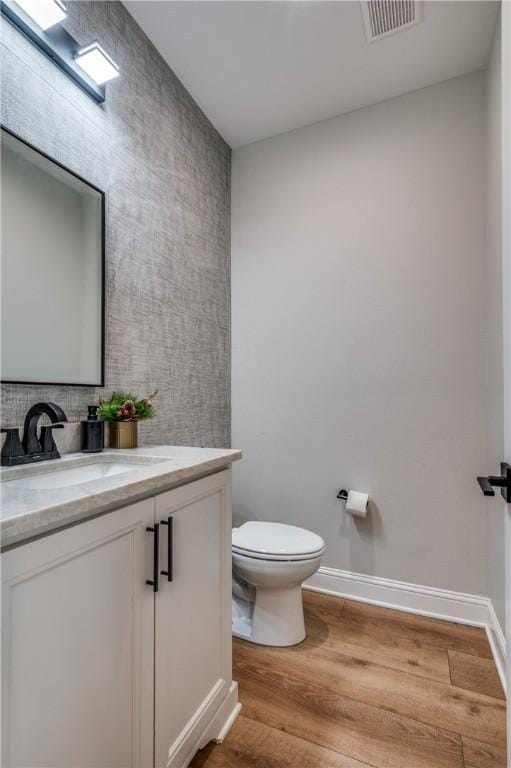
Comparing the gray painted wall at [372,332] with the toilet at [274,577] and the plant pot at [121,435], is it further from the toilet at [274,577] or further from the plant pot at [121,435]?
the plant pot at [121,435]

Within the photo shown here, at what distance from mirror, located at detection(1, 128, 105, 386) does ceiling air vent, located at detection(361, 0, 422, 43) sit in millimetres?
1359

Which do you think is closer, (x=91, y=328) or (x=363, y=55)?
(x=91, y=328)

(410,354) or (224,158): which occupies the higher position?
(224,158)

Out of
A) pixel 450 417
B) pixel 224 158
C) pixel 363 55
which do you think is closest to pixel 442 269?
pixel 450 417

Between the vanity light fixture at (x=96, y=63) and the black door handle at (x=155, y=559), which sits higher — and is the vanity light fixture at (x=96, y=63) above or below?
above

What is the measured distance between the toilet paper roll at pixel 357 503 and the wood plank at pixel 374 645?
19.9 inches

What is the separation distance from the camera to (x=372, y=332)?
2061 mm

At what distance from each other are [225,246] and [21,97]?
4.35 feet

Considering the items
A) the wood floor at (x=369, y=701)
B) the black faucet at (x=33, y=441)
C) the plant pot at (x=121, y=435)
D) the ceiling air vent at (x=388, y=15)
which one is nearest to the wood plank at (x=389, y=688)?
the wood floor at (x=369, y=701)

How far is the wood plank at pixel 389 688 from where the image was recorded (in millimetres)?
1265

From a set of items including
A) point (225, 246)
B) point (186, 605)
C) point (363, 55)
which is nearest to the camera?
point (186, 605)

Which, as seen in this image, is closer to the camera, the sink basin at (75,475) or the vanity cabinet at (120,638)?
the vanity cabinet at (120,638)

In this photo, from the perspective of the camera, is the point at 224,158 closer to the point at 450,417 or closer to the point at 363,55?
the point at 363,55

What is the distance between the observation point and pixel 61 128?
1.29 metres
